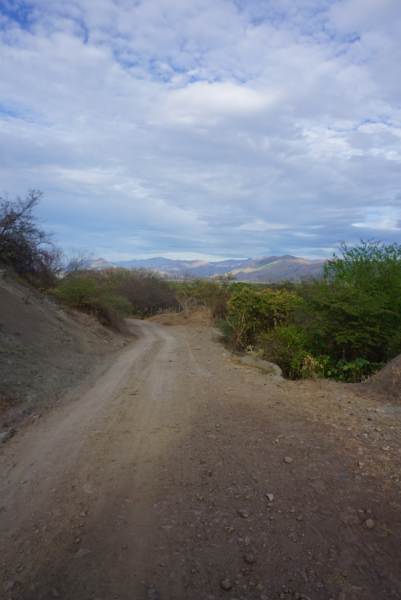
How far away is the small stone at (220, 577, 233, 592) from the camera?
280 cm

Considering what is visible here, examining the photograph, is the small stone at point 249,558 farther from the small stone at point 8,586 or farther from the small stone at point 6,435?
the small stone at point 6,435

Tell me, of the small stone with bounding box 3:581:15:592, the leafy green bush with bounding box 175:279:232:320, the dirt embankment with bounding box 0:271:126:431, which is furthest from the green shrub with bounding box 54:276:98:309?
the small stone with bounding box 3:581:15:592

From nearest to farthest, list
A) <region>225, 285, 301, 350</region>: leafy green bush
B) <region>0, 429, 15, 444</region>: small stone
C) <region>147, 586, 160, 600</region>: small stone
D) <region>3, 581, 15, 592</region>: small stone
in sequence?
<region>147, 586, 160, 600</region>: small stone → <region>3, 581, 15, 592</region>: small stone → <region>0, 429, 15, 444</region>: small stone → <region>225, 285, 301, 350</region>: leafy green bush

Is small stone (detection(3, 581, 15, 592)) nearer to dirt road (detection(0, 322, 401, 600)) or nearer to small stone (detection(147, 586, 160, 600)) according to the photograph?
dirt road (detection(0, 322, 401, 600))

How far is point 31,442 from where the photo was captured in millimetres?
5809

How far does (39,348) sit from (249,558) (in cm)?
1060

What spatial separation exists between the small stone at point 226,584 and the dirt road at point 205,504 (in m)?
0.01

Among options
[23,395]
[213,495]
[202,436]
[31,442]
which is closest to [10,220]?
[23,395]

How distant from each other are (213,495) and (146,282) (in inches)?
1776

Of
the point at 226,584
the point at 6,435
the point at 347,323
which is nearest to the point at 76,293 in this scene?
the point at 347,323

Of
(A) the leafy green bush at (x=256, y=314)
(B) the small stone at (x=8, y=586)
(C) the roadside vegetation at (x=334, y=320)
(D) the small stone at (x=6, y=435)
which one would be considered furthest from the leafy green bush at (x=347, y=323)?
(B) the small stone at (x=8, y=586)

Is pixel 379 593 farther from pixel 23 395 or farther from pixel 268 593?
pixel 23 395

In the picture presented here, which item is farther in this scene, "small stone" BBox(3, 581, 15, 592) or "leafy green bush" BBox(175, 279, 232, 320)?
"leafy green bush" BBox(175, 279, 232, 320)

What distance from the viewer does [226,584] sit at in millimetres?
2826
